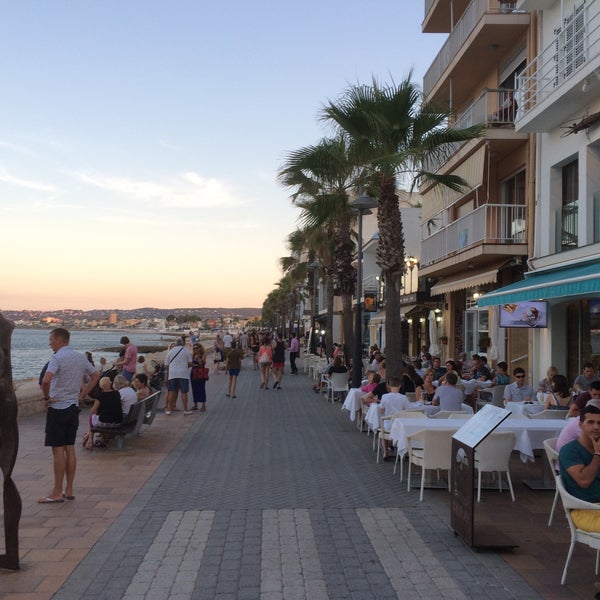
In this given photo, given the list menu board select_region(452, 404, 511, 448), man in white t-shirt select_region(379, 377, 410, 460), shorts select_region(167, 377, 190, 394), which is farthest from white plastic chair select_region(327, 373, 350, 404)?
menu board select_region(452, 404, 511, 448)

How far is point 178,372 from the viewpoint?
14.9m

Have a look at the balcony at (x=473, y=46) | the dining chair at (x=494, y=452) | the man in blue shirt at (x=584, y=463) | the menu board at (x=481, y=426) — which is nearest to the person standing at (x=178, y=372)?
the dining chair at (x=494, y=452)

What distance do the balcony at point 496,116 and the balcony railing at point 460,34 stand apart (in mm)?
1997

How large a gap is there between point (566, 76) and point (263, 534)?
1248 cm

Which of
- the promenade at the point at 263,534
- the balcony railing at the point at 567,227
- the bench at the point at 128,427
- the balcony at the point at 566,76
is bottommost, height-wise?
the promenade at the point at 263,534

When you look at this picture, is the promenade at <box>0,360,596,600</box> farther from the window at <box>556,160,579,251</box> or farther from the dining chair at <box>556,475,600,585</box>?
the window at <box>556,160,579,251</box>

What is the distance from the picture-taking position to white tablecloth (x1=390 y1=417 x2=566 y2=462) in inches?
326

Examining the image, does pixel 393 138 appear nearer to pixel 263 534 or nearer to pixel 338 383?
pixel 338 383

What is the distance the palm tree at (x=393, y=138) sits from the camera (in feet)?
46.4

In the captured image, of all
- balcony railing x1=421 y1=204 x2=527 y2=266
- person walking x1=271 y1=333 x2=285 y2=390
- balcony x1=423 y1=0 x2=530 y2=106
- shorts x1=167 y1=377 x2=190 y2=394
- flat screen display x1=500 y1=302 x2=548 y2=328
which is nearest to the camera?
shorts x1=167 y1=377 x2=190 y2=394

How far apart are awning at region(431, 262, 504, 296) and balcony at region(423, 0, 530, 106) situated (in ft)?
19.7

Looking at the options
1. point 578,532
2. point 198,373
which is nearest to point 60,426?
point 578,532

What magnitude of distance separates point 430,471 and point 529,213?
9896mm

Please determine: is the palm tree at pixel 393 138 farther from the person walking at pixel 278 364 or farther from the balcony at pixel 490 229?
the person walking at pixel 278 364
